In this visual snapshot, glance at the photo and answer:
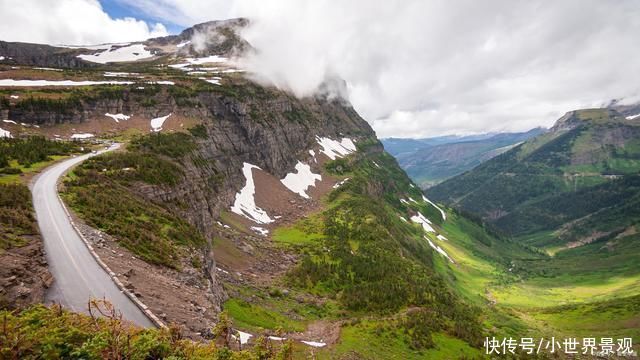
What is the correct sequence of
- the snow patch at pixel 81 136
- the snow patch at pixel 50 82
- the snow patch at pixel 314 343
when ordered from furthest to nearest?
the snow patch at pixel 50 82
the snow patch at pixel 81 136
the snow patch at pixel 314 343

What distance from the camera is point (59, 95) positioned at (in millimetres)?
102750

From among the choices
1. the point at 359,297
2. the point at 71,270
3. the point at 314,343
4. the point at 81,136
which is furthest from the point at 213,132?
the point at 71,270

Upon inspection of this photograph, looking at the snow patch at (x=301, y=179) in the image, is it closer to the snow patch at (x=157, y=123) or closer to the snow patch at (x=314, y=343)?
the snow patch at (x=157, y=123)

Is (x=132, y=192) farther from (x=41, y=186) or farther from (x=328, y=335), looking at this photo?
(x=328, y=335)

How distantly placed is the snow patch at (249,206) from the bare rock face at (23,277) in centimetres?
8234

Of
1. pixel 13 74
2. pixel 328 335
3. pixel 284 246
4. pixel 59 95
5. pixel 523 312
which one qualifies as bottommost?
pixel 523 312

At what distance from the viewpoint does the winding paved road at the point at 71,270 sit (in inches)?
968

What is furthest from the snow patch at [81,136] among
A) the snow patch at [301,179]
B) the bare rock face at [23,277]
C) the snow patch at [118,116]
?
the bare rock face at [23,277]

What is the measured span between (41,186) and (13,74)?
10706 cm

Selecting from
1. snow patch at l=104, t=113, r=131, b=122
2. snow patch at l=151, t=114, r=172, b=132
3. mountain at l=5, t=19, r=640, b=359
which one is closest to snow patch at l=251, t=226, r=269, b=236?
mountain at l=5, t=19, r=640, b=359

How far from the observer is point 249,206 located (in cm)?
11919

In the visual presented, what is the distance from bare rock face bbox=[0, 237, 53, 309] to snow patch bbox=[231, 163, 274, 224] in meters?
82.3

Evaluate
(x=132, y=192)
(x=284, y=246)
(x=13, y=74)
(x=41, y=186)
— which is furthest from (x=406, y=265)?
(x=13, y=74)

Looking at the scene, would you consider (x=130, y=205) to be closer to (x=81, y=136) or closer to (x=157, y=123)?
(x=81, y=136)
